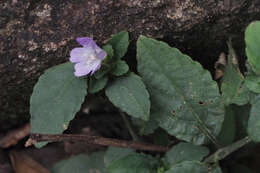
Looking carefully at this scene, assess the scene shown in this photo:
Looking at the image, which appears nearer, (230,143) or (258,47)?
(258,47)

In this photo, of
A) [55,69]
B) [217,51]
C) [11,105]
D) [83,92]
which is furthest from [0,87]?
[217,51]

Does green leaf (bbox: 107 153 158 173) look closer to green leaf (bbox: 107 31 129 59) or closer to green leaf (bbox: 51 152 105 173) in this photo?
green leaf (bbox: 51 152 105 173)

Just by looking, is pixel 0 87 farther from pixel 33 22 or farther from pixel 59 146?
pixel 59 146

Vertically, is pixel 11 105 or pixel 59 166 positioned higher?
pixel 11 105

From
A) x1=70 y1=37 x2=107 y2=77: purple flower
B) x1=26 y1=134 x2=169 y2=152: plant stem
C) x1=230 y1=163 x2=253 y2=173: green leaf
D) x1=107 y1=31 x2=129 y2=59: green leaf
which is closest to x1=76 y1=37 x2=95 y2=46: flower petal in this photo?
x1=70 y1=37 x2=107 y2=77: purple flower

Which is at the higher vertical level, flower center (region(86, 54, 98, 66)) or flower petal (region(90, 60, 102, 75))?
flower center (region(86, 54, 98, 66))

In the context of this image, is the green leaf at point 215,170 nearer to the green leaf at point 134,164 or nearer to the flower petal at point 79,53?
the green leaf at point 134,164
